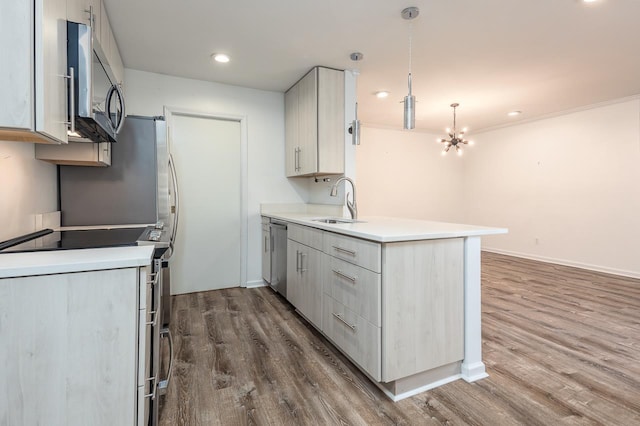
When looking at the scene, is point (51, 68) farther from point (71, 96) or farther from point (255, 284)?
point (255, 284)

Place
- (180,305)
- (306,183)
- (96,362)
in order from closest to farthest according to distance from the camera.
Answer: (96,362), (180,305), (306,183)

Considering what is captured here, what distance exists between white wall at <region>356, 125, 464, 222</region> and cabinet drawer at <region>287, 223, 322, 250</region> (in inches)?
123

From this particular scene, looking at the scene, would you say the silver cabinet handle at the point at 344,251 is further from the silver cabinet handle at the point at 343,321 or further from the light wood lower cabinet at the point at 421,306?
the silver cabinet handle at the point at 343,321

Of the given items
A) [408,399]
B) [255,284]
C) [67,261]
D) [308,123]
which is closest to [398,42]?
[308,123]

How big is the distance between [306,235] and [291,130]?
166cm

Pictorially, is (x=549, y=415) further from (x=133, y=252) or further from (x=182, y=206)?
(x=182, y=206)

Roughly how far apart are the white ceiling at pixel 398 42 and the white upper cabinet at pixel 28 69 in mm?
1371

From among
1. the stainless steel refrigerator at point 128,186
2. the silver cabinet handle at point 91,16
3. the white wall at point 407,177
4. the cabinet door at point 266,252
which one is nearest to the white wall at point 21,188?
Answer: the stainless steel refrigerator at point 128,186

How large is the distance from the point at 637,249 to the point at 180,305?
5.72m

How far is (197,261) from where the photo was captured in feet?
12.2

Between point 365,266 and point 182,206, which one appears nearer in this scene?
point 365,266

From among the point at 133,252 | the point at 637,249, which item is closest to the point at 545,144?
the point at 637,249

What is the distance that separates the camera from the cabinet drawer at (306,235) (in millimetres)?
2449

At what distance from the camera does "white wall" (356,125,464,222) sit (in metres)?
6.03
